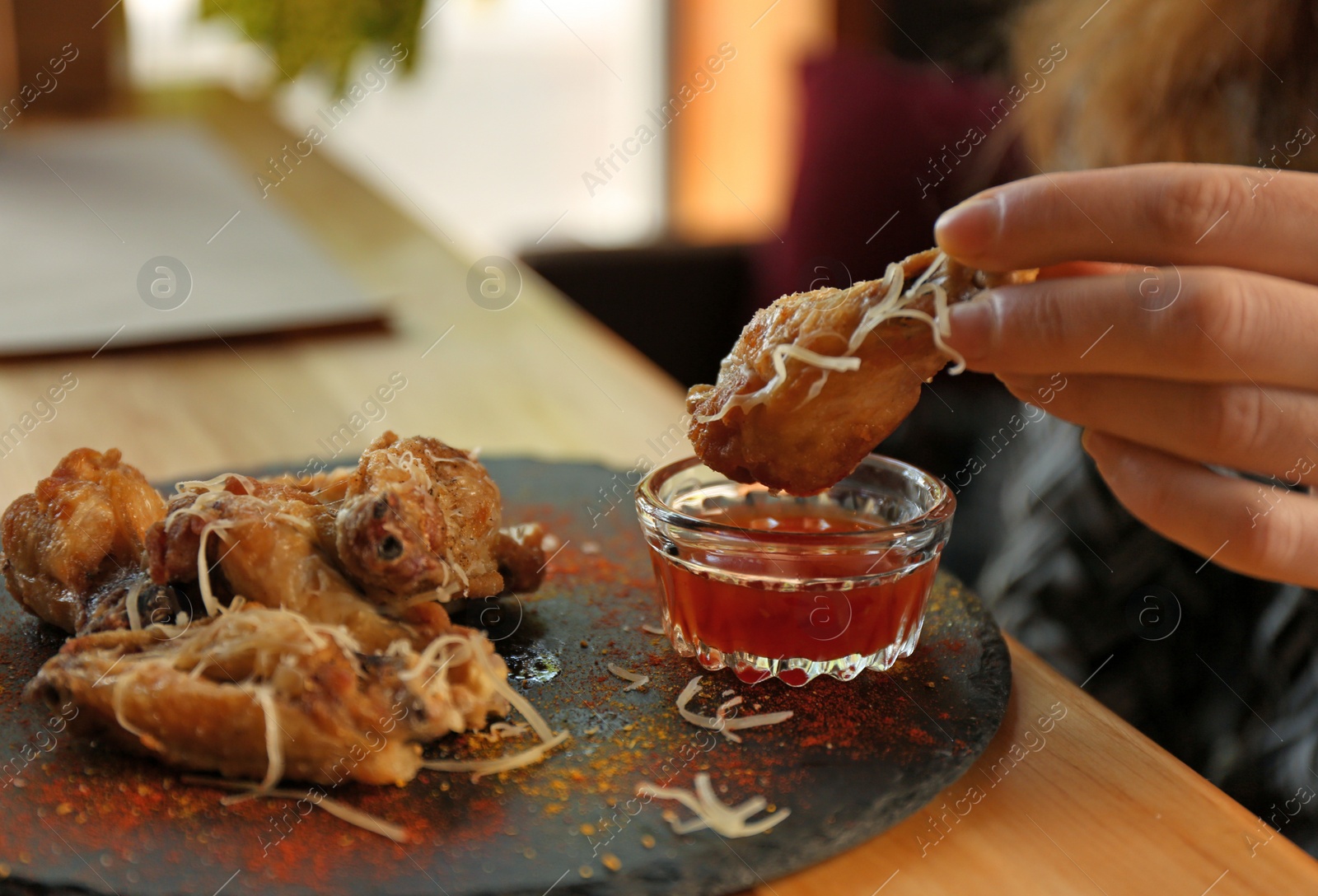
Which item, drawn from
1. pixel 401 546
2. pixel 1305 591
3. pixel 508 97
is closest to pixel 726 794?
pixel 401 546

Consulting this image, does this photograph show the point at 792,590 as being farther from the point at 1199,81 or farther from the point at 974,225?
the point at 1199,81

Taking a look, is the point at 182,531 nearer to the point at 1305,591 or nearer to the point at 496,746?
the point at 496,746

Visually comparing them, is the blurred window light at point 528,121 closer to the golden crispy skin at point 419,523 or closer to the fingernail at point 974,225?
the golden crispy skin at point 419,523

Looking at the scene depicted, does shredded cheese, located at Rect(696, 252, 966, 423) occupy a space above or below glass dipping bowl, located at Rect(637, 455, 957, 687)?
above

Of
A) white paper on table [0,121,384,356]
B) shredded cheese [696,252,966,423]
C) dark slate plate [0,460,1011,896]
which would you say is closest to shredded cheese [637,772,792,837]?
dark slate plate [0,460,1011,896]

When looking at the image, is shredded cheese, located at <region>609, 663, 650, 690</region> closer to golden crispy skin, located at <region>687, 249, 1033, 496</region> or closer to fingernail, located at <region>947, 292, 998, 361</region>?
golden crispy skin, located at <region>687, 249, 1033, 496</region>

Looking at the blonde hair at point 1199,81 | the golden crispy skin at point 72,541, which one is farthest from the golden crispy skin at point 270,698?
the blonde hair at point 1199,81
